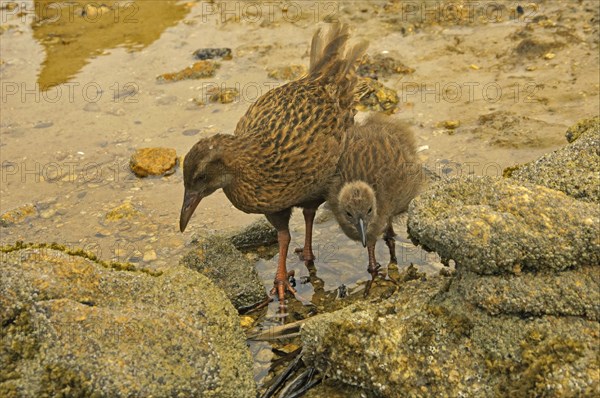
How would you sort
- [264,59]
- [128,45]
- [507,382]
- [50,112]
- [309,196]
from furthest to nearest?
[128,45], [264,59], [50,112], [309,196], [507,382]

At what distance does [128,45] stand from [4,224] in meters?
3.82

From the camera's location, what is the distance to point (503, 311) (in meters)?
3.99

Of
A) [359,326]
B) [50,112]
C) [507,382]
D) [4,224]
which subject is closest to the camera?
[507,382]

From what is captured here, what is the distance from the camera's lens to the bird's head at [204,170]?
17.6 feet

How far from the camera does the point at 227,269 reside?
541cm

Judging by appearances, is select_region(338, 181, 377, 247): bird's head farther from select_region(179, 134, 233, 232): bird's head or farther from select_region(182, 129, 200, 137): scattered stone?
select_region(182, 129, 200, 137): scattered stone

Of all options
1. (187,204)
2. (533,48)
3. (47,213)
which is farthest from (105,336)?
(533,48)

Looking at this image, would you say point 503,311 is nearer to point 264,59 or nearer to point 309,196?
point 309,196

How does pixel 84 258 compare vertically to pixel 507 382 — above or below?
above

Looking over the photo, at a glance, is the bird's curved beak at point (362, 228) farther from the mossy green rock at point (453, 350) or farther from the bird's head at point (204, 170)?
the mossy green rock at point (453, 350)

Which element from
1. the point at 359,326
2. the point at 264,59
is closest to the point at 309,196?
the point at 359,326

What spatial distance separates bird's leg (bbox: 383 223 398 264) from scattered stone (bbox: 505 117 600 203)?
1.29 meters

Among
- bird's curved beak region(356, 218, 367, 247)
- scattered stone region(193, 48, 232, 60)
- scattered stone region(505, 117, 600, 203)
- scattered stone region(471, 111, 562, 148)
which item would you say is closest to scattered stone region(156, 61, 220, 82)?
scattered stone region(193, 48, 232, 60)

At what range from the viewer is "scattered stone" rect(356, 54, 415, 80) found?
8.68 metres
